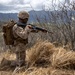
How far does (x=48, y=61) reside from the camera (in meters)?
8.77

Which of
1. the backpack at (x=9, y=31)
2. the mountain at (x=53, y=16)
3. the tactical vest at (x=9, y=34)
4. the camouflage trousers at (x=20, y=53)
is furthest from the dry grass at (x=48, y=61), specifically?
the mountain at (x=53, y=16)

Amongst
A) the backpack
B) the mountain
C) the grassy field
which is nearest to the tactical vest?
the backpack

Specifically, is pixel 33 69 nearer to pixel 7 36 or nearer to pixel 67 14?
pixel 7 36

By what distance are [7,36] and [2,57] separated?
1391 mm

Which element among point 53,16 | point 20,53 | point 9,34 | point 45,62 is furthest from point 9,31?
point 53,16

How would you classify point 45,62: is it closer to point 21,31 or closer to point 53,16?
point 21,31

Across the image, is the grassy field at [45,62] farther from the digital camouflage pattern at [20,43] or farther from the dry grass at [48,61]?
the digital camouflage pattern at [20,43]

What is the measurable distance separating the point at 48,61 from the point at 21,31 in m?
1.15

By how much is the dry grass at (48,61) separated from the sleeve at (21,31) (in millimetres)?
799

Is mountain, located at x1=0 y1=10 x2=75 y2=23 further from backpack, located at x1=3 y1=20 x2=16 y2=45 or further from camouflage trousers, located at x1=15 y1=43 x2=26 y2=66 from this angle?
backpack, located at x1=3 y1=20 x2=16 y2=45

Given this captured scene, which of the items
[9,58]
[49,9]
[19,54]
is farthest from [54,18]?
[19,54]

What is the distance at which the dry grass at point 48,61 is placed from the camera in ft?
25.7

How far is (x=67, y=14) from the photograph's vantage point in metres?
11.5

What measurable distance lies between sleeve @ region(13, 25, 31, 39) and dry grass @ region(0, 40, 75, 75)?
31.5 inches
